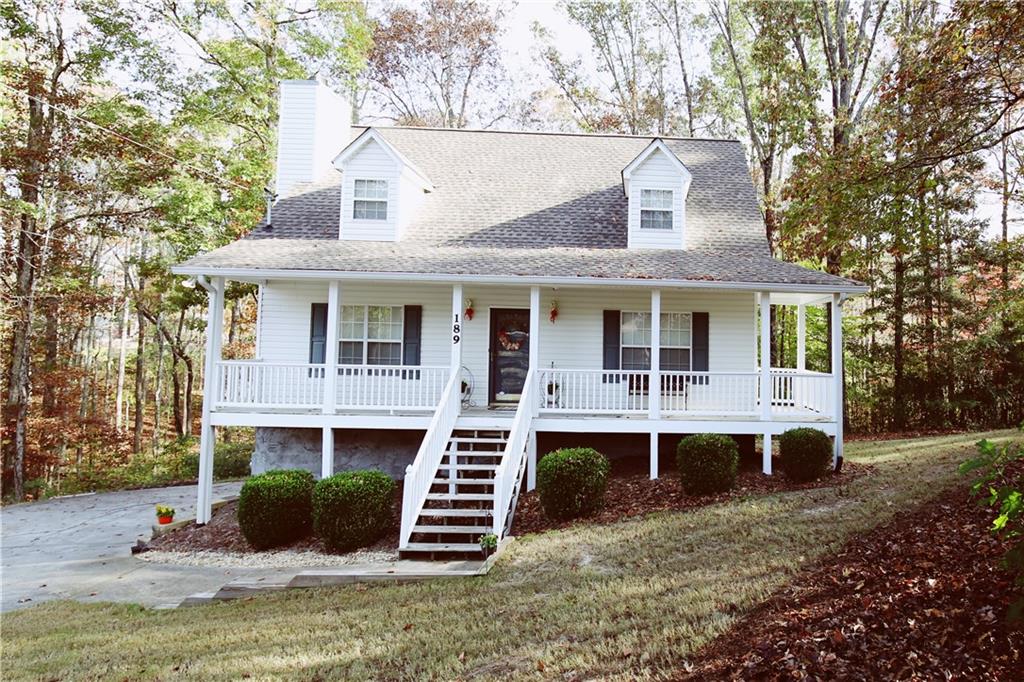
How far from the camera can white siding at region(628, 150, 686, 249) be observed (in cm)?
1380

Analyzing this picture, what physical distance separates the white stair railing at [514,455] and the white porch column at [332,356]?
3406 mm

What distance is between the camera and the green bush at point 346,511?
9.35 metres

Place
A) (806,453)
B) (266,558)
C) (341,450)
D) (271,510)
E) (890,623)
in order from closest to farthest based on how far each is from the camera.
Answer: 1. (890,623)
2. (266,558)
3. (271,510)
4. (806,453)
5. (341,450)

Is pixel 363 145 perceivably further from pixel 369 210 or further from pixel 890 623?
pixel 890 623

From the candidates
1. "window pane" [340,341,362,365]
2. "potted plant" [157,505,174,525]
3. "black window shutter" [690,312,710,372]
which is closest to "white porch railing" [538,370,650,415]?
"black window shutter" [690,312,710,372]

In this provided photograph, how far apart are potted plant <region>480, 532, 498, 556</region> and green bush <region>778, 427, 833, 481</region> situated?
5.37 m

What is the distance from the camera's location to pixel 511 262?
12242mm

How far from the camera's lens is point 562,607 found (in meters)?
5.95

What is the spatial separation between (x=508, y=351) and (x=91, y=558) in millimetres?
8232

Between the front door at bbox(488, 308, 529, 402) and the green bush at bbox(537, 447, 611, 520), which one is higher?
the front door at bbox(488, 308, 529, 402)

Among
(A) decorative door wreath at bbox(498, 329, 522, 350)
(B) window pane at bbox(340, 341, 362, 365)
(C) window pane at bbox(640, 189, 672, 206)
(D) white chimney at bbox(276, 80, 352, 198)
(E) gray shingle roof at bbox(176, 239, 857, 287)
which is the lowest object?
(B) window pane at bbox(340, 341, 362, 365)

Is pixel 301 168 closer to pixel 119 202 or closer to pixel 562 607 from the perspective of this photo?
pixel 119 202

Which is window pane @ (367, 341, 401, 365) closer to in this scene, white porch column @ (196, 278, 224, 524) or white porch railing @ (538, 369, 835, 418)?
white porch column @ (196, 278, 224, 524)

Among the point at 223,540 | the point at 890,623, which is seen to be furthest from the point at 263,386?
the point at 890,623
